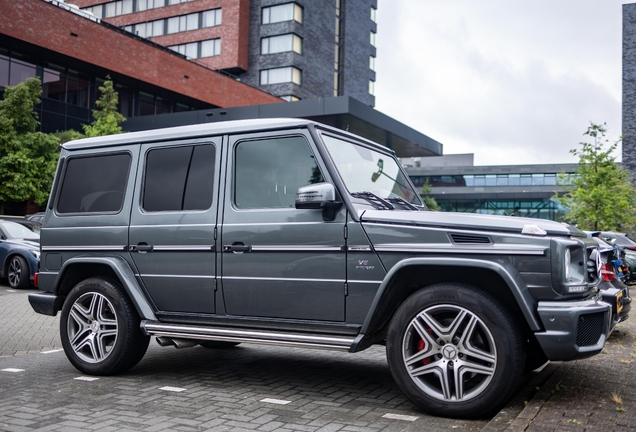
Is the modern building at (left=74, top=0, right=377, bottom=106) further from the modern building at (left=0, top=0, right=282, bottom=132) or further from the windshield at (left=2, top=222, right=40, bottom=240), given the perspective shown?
the windshield at (left=2, top=222, right=40, bottom=240)

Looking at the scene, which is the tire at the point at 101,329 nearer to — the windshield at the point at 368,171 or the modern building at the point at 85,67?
the windshield at the point at 368,171

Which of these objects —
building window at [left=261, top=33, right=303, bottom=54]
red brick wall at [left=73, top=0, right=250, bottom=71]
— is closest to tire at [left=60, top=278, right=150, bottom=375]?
red brick wall at [left=73, top=0, right=250, bottom=71]

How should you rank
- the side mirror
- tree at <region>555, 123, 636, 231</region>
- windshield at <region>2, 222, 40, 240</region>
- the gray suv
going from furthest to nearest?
tree at <region>555, 123, 636, 231</region>, windshield at <region>2, 222, 40, 240</region>, the side mirror, the gray suv

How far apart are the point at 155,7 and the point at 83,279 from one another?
57.8m

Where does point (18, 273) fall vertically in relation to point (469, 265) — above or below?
below

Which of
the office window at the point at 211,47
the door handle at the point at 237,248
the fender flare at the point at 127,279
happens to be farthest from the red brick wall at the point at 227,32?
the door handle at the point at 237,248

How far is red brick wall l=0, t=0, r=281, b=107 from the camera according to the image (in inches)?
1315

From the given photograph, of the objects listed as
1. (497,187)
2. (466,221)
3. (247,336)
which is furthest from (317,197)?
(497,187)

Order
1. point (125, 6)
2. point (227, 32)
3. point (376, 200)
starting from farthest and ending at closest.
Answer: point (125, 6) → point (227, 32) → point (376, 200)

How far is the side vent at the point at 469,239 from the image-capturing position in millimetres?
4609

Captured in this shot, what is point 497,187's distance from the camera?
79188 millimetres

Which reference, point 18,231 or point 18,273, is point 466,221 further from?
point 18,231

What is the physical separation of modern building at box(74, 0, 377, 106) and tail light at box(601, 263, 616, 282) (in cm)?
5030

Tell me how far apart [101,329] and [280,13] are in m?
52.9
